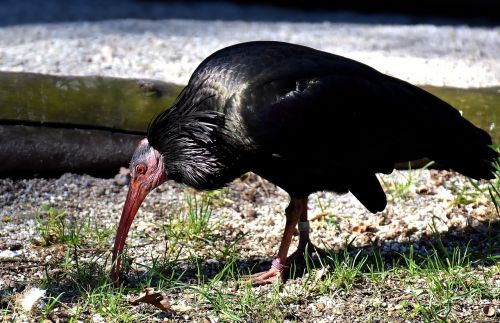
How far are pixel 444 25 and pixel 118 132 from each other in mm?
4830

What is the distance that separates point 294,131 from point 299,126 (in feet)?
0.14

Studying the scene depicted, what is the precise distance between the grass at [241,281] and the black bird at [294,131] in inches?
8.0

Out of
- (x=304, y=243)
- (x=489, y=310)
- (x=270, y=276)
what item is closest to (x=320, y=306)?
(x=270, y=276)

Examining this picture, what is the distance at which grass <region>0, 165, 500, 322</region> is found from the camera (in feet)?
13.0

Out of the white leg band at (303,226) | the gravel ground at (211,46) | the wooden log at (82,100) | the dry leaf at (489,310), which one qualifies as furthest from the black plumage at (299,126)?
the gravel ground at (211,46)

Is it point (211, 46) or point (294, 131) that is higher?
point (211, 46)

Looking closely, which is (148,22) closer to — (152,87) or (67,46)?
(67,46)

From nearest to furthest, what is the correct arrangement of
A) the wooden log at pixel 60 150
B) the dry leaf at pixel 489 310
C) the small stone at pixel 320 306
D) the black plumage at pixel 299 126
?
the dry leaf at pixel 489 310
the small stone at pixel 320 306
the black plumage at pixel 299 126
the wooden log at pixel 60 150

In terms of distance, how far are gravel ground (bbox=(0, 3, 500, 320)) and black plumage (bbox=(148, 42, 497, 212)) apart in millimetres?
Answer: 505

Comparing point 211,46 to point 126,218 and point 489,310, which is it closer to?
point 126,218

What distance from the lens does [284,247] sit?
178 inches

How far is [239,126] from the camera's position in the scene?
13.8 ft

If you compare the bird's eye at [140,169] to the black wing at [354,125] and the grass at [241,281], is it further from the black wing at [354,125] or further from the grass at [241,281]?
the black wing at [354,125]

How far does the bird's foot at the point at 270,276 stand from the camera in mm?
4355
